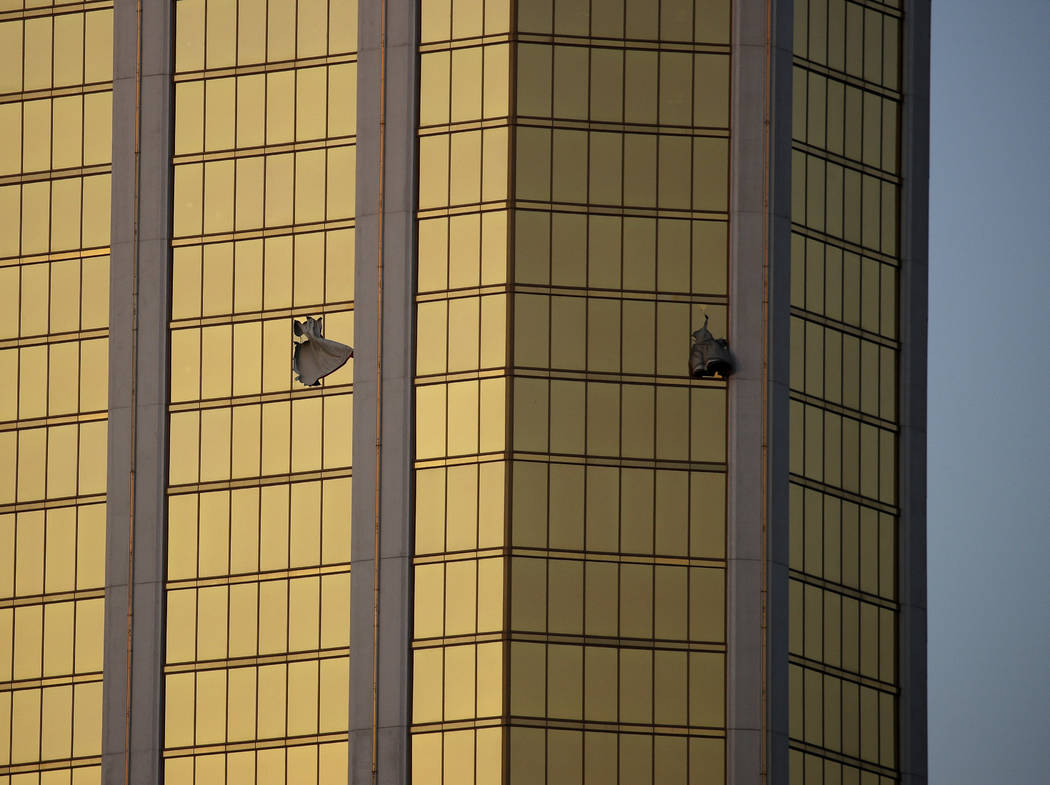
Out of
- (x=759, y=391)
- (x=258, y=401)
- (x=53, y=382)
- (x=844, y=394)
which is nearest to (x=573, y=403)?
(x=759, y=391)

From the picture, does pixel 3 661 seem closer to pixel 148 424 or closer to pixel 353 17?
pixel 148 424

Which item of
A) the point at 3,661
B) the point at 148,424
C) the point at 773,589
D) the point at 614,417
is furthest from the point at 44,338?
the point at 773,589

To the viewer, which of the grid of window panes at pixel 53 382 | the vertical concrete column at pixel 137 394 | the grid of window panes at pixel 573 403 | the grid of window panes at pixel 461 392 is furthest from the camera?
the grid of window panes at pixel 53 382

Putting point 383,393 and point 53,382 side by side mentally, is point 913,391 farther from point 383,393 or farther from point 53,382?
point 53,382

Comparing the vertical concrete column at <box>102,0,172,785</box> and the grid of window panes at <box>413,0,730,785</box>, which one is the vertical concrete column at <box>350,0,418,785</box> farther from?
the vertical concrete column at <box>102,0,172,785</box>

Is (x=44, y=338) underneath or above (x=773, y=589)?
above

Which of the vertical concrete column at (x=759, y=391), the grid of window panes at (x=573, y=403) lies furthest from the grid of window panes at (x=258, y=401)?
the vertical concrete column at (x=759, y=391)

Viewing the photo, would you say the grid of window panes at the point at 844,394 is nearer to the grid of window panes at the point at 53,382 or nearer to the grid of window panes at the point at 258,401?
the grid of window panes at the point at 258,401
